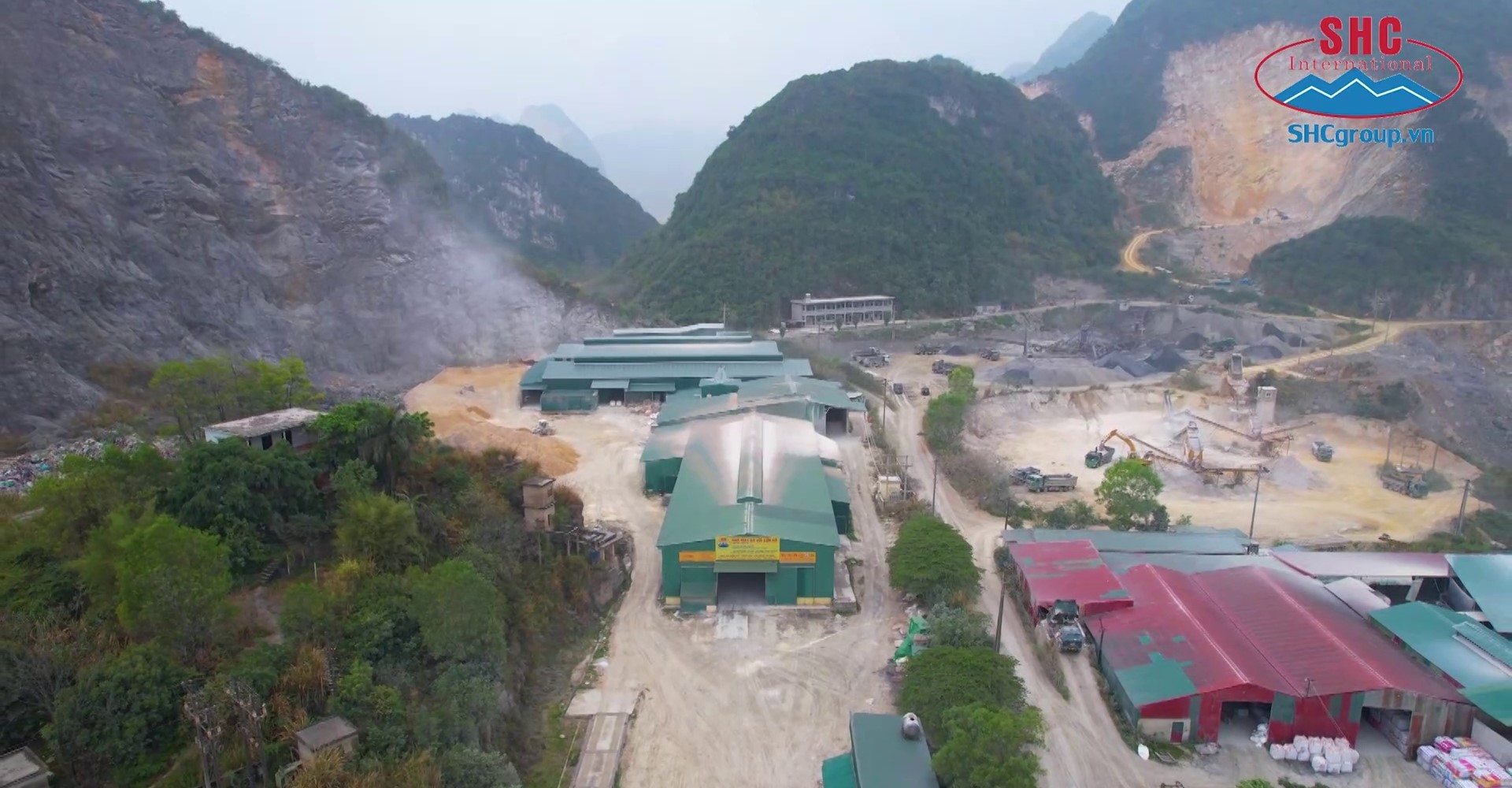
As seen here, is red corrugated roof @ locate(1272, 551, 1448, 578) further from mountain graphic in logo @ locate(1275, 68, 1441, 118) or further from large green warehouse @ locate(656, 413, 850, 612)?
mountain graphic in logo @ locate(1275, 68, 1441, 118)

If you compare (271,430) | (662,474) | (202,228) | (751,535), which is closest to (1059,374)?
(662,474)

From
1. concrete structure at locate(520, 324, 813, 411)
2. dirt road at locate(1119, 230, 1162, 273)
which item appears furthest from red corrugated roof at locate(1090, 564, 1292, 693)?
dirt road at locate(1119, 230, 1162, 273)

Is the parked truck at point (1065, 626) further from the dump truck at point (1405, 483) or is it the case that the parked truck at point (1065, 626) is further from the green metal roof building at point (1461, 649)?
the dump truck at point (1405, 483)

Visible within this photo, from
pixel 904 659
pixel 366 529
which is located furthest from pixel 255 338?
pixel 904 659

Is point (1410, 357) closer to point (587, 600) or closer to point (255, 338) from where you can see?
point (587, 600)

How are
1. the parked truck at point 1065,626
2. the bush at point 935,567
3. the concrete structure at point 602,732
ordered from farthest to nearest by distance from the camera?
1. the bush at point 935,567
2. the parked truck at point 1065,626
3. the concrete structure at point 602,732

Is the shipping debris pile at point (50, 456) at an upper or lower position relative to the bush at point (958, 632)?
upper

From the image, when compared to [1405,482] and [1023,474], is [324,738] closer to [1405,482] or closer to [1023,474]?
[1023,474]

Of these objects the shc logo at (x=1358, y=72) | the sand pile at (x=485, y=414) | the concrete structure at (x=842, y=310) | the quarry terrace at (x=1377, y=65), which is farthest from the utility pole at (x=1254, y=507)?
the quarry terrace at (x=1377, y=65)
